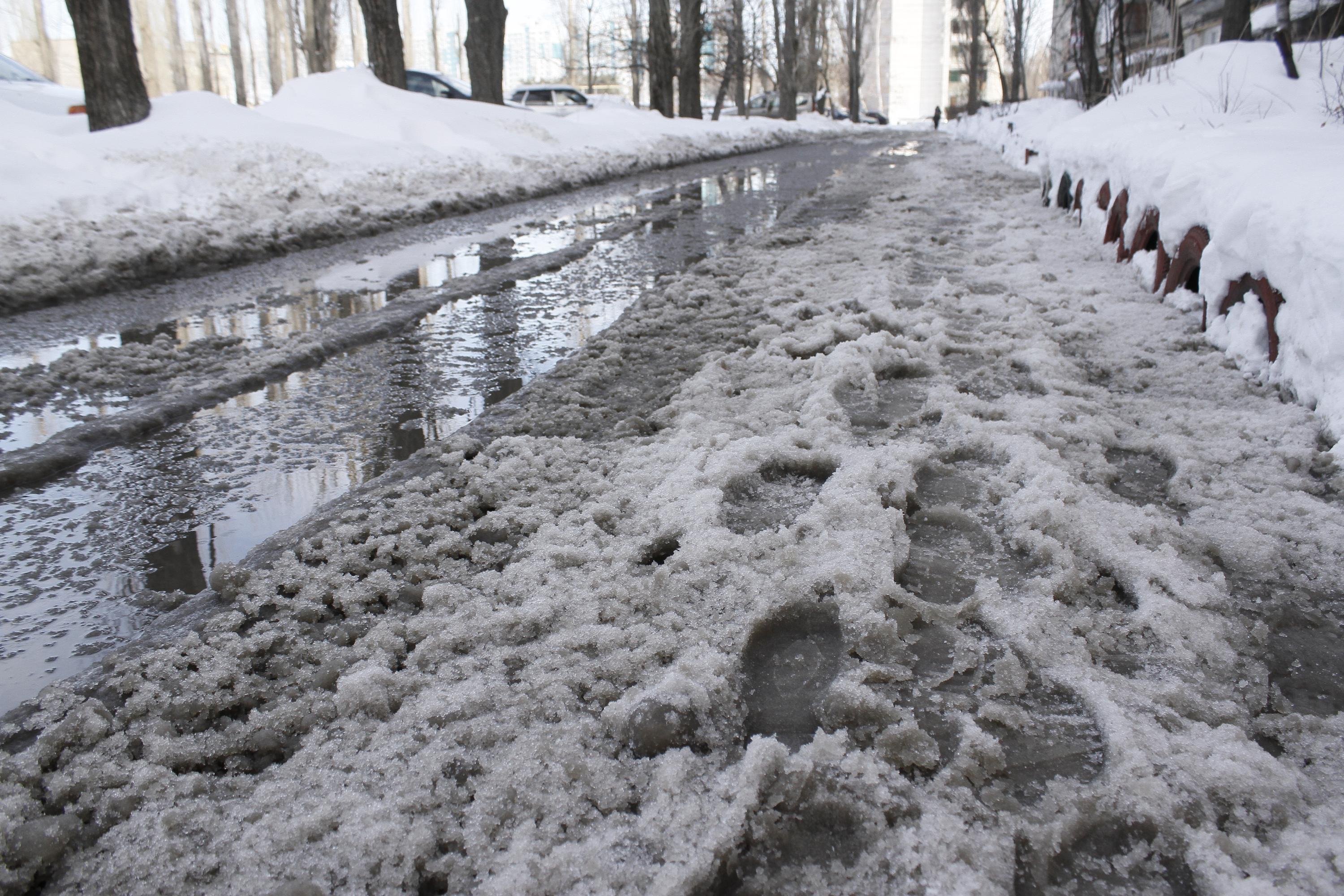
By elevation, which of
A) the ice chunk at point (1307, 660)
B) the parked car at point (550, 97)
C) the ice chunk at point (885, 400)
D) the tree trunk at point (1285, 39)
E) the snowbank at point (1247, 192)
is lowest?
the ice chunk at point (1307, 660)

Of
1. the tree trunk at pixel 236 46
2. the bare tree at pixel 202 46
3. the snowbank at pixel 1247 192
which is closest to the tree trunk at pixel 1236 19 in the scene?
the snowbank at pixel 1247 192

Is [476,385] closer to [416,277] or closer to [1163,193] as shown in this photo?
[416,277]

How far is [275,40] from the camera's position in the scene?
35.4 meters

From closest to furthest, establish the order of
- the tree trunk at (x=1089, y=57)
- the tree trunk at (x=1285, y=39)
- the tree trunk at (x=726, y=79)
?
the tree trunk at (x=1285, y=39) → the tree trunk at (x=1089, y=57) → the tree trunk at (x=726, y=79)

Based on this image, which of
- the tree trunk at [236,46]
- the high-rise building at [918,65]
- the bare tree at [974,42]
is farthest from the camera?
the high-rise building at [918,65]

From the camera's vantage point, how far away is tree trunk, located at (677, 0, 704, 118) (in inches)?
698

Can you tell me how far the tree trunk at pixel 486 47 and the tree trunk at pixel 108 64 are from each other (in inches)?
243

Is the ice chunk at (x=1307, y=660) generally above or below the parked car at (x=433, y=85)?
below

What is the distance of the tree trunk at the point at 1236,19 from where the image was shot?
302 inches

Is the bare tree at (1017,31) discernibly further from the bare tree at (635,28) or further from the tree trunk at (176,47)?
the tree trunk at (176,47)

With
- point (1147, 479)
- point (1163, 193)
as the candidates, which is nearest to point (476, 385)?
point (1147, 479)

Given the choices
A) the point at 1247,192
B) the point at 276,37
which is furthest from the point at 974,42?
the point at 1247,192

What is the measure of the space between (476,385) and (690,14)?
57.0 ft

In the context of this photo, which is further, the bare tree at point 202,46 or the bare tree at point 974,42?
the bare tree at point 202,46
